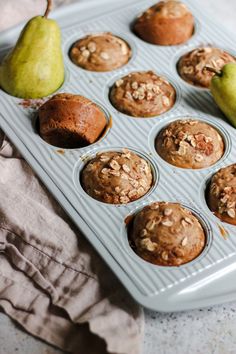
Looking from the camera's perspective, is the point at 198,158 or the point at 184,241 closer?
the point at 184,241

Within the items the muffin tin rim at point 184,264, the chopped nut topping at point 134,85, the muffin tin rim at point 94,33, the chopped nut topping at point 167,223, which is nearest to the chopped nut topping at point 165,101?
the chopped nut topping at point 134,85

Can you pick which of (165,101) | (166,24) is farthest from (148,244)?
(166,24)

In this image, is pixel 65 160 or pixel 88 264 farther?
pixel 65 160

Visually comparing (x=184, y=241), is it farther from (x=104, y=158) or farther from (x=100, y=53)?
(x=100, y=53)

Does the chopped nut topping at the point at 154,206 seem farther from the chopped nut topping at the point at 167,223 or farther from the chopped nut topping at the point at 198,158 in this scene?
the chopped nut topping at the point at 198,158

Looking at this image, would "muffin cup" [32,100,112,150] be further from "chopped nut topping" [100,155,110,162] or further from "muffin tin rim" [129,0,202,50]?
"muffin tin rim" [129,0,202,50]

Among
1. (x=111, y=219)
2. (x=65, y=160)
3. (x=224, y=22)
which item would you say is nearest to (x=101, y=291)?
(x=111, y=219)

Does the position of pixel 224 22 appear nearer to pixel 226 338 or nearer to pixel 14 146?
pixel 14 146
